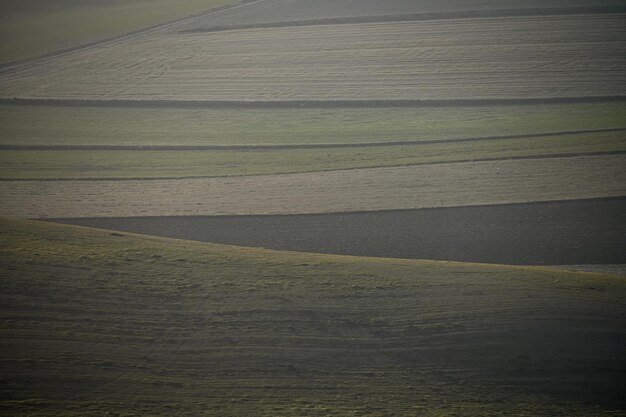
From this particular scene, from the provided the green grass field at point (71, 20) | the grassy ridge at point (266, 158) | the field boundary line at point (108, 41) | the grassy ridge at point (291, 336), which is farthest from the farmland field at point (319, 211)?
the green grass field at point (71, 20)

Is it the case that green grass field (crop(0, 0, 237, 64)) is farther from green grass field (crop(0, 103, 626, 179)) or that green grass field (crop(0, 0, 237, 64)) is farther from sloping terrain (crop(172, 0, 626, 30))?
green grass field (crop(0, 103, 626, 179))

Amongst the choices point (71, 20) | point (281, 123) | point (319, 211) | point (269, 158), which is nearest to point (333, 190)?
point (319, 211)

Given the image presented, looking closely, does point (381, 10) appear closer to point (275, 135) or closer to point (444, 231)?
point (275, 135)

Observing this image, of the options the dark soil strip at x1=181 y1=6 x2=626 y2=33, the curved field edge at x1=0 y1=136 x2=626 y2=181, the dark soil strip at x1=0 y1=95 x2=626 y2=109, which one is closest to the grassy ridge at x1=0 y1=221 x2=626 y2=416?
the curved field edge at x1=0 y1=136 x2=626 y2=181

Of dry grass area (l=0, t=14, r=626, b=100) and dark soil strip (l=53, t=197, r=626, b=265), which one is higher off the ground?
dry grass area (l=0, t=14, r=626, b=100)

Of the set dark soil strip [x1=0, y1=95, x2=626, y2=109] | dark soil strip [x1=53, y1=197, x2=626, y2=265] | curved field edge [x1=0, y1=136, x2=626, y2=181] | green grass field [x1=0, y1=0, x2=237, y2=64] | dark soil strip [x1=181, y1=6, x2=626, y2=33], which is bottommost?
Answer: dark soil strip [x1=53, y1=197, x2=626, y2=265]

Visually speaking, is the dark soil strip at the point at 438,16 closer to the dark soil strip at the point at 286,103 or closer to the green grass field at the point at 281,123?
the dark soil strip at the point at 286,103

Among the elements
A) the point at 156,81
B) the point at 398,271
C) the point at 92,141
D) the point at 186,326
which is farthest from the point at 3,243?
the point at 156,81
